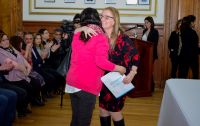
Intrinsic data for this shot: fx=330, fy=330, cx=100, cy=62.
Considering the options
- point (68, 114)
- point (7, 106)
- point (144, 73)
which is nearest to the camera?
point (7, 106)

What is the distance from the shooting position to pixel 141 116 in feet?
14.5

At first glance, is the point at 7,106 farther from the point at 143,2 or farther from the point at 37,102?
the point at 143,2

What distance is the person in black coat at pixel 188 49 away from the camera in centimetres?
570

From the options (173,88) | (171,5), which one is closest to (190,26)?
(171,5)

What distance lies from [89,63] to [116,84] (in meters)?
0.35

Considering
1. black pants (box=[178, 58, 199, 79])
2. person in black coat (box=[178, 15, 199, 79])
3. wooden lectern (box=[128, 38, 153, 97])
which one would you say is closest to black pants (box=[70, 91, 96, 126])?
wooden lectern (box=[128, 38, 153, 97])

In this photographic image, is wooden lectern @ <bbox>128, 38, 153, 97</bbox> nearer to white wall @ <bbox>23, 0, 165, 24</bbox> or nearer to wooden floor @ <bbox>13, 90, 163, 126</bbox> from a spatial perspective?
wooden floor @ <bbox>13, 90, 163, 126</bbox>

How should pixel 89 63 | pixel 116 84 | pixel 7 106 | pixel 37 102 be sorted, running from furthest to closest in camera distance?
pixel 37 102, pixel 7 106, pixel 116 84, pixel 89 63

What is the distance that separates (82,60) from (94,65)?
0.10 metres

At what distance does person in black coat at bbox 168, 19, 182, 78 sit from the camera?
5848 millimetres

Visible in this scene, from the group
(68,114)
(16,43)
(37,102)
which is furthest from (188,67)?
(16,43)

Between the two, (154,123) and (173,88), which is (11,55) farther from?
(173,88)

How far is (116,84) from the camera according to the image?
8.55 ft

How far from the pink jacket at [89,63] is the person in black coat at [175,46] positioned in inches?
145
